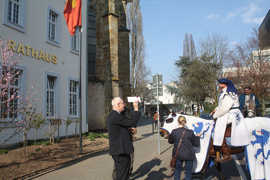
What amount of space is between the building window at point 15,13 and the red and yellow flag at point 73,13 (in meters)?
2.10

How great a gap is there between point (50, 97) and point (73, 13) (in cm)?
482

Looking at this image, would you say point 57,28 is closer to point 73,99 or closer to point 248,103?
point 73,99

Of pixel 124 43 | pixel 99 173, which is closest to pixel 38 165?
pixel 99 173

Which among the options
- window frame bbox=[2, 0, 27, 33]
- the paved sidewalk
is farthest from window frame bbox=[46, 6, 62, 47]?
the paved sidewalk

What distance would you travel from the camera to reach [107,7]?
20.0 m

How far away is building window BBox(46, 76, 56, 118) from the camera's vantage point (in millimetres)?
13010

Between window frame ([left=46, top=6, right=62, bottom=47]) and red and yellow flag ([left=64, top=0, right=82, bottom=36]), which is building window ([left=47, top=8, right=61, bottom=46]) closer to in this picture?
window frame ([left=46, top=6, right=62, bottom=47])

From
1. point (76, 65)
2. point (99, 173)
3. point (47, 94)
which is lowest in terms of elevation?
point (99, 173)

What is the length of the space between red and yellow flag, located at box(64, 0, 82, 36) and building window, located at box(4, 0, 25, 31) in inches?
82.5

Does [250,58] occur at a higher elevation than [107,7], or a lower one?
lower

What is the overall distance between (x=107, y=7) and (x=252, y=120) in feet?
57.4

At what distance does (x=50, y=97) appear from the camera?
13297 mm

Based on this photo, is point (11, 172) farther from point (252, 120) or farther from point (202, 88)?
point (202, 88)

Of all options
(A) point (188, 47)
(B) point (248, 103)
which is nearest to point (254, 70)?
(B) point (248, 103)
